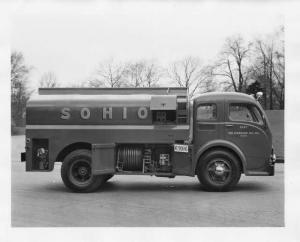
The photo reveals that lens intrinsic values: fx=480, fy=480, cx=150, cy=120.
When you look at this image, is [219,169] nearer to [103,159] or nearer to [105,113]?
[103,159]

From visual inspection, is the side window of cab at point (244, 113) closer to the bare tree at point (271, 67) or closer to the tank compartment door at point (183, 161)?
the bare tree at point (271, 67)

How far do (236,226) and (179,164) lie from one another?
10.3 ft

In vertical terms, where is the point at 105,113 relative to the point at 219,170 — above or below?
above

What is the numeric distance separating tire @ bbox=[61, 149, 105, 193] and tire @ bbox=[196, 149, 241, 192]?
251 cm

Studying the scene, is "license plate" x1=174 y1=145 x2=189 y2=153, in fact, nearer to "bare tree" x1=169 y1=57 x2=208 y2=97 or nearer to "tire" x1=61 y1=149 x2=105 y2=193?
"bare tree" x1=169 y1=57 x2=208 y2=97

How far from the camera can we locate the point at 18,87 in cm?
1016

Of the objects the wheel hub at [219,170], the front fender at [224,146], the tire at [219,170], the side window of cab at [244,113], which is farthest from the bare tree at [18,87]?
the side window of cab at [244,113]

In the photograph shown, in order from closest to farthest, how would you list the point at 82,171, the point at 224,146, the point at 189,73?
the point at 224,146 < the point at 82,171 < the point at 189,73

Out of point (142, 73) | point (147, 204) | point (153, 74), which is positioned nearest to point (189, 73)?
point (153, 74)

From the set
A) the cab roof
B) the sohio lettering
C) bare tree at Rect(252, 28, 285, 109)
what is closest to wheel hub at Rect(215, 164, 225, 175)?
the cab roof

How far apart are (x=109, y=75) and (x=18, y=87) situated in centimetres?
270

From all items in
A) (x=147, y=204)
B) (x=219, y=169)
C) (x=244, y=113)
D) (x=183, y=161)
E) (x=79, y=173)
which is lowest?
(x=147, y=204)
